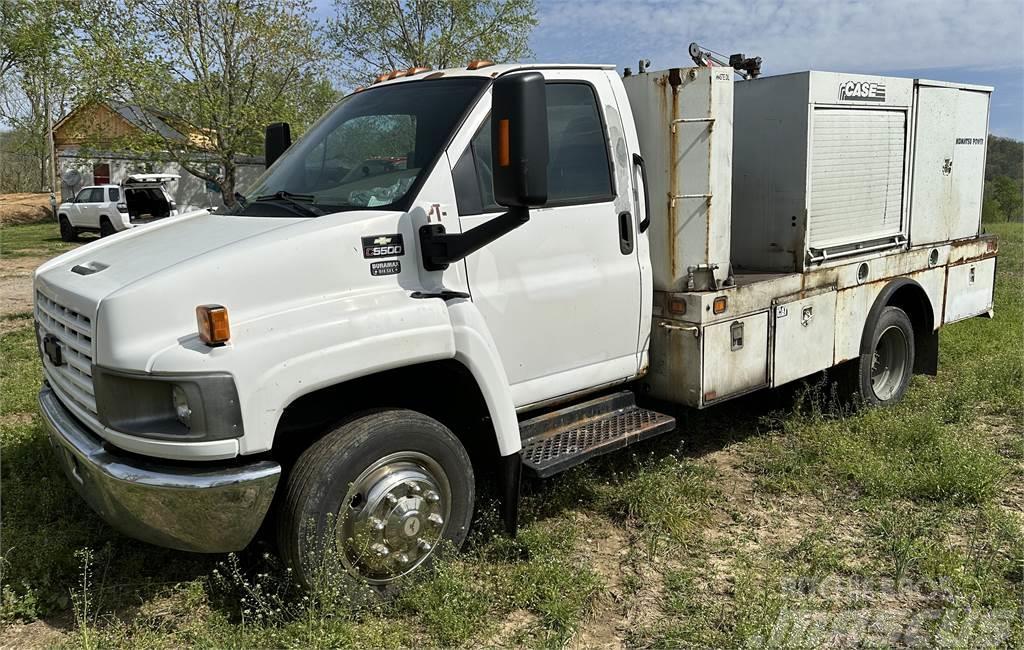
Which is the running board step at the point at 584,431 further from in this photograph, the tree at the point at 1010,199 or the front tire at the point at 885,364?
the tree at the point at 1010,199

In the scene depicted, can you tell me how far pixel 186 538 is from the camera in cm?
326

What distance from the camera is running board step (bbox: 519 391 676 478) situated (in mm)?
4121

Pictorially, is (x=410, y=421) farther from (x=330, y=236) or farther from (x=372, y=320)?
(x=330, y=236)

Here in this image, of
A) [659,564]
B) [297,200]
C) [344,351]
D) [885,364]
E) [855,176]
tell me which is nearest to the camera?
[344,351]

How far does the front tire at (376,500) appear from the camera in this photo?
3375 mm

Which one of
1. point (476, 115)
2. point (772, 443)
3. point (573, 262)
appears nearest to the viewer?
point (476, 115)

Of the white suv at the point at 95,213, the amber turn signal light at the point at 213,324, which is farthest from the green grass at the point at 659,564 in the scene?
the white suv at the point at 95,213

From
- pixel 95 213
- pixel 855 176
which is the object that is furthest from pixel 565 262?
pixel 95 213

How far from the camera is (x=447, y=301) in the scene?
3.69 metres

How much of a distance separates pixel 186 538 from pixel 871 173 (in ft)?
16.8

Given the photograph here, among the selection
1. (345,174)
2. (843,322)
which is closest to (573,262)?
(345,174)

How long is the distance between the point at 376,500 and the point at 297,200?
4.99 ft

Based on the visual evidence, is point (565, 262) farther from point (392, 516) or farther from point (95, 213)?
point (95, 213)

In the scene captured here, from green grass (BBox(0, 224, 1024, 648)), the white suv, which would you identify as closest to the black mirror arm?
green grass (BBox(0, 224, 1024, 648))
